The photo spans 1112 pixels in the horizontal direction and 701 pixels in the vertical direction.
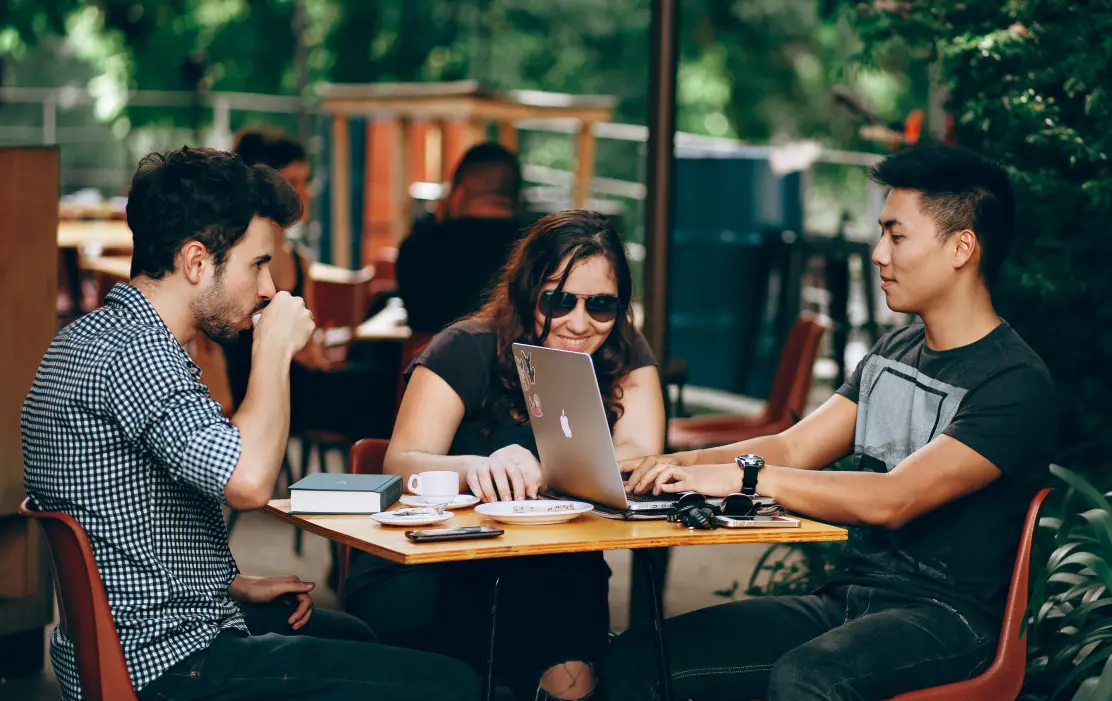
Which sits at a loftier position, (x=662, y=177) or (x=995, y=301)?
(x=662, y=177)

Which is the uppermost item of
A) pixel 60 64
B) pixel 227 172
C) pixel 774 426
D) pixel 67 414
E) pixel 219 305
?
pixel 60 64

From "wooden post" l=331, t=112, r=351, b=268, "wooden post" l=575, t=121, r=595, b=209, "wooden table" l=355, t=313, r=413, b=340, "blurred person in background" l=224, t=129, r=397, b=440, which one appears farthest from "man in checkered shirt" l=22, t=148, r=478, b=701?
"wooden post" l=331, t=112, r=351, b=268

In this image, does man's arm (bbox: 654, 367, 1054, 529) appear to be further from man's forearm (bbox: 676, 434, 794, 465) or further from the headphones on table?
man's forearm (bbox: 676, 434, 794, 465)

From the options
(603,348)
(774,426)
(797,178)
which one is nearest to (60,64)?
(797,178)

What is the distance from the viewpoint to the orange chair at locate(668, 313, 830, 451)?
5.75 m

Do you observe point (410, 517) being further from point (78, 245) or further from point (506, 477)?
point (78, 245)

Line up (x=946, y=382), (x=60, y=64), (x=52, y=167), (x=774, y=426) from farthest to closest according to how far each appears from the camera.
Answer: (x=60, y=64) → (x=774, y=426) → (x=52, y=167) → (x=946, y=382)

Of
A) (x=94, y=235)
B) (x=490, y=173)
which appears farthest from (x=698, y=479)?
(x=94, y=235)

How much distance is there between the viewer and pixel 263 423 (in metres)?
2.61

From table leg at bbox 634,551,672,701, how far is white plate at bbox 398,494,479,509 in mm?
397

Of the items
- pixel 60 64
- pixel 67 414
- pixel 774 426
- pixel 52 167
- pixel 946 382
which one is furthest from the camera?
pixel 60 64

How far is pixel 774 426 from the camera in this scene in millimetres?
5820

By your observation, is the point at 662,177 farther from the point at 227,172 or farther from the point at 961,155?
the point at 227,172

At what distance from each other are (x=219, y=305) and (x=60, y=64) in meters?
24.2
